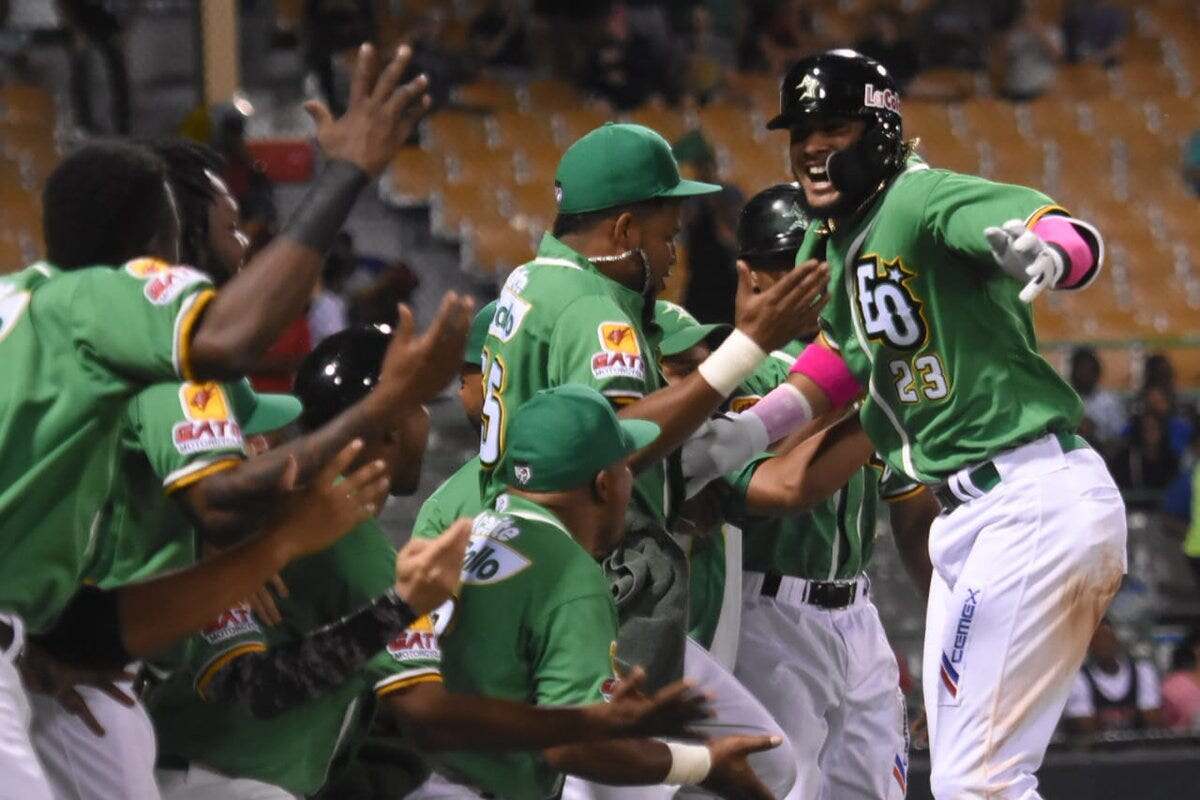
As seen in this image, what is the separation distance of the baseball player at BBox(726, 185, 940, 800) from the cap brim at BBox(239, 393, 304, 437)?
5.55ft

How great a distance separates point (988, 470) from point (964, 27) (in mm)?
11963

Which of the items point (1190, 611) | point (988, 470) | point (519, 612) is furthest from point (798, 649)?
point (1190, 611)

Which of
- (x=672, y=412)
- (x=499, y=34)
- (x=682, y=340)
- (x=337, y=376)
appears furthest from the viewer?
(x=499, y=34)

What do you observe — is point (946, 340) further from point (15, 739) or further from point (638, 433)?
point (15, 739)

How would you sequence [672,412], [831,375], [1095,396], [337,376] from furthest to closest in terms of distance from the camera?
[1095,396]
[831,375]
[672,412]
[337,376]

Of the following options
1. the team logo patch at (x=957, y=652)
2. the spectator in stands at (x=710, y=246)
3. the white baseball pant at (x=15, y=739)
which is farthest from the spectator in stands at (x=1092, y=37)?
the white baseball pant at (x=15, y=739)

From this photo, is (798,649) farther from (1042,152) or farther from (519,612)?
(1042,152)

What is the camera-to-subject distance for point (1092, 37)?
679 inches

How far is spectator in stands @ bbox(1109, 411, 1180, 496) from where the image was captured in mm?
10164

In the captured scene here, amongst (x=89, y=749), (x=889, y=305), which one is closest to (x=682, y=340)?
(x=889, y=305)

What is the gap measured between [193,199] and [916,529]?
108 inches

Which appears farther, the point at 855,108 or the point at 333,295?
the point at 333,295

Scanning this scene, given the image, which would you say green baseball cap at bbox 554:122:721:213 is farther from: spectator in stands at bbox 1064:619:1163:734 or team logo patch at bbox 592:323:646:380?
spectator in stands at bbox 1064:619:1163:734

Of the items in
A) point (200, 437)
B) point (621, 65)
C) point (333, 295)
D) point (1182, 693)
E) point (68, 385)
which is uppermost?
point (68, 385)
